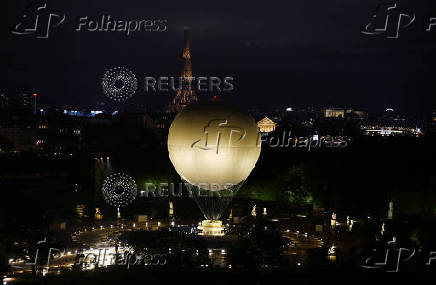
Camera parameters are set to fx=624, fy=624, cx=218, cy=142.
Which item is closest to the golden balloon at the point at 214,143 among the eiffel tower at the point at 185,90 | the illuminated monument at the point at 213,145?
the illuminated monument at the point at 213,145

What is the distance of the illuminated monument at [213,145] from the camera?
2523 cm

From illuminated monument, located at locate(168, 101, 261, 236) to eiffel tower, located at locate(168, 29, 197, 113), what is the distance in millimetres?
47422

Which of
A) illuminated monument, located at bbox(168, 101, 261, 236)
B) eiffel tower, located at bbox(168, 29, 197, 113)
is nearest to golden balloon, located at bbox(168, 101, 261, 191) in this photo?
illuminated monument, located at bbox(168, 101, 261, 236)

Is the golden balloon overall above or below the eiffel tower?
below

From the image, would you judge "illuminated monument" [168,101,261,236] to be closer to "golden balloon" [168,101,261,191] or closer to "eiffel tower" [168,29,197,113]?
"golden balloon" [168,101,261,191]

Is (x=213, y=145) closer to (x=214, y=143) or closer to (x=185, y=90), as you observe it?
(x=214, y=143)

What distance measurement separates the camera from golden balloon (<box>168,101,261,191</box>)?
25234 mm

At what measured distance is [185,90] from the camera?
10931cm

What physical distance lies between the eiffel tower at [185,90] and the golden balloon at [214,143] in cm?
4748

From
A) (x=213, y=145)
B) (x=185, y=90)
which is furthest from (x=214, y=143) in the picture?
(x=185, y=90)

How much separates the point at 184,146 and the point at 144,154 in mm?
22906

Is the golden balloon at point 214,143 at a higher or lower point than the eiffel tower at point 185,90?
lower

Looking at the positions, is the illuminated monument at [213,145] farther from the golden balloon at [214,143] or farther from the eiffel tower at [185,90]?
the eiffel tower at [185,90]

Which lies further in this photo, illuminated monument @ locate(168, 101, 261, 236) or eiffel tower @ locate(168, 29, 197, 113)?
eiffel tower @ locate(168, 29, 197, 113)
